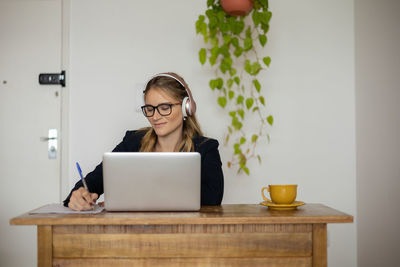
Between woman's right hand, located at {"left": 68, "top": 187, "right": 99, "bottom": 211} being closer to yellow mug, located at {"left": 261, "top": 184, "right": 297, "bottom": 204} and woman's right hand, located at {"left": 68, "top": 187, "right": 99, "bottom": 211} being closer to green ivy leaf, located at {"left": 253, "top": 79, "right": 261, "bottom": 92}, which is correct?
yellow mug, located at {"left": 261, "top": 184, "right": 297, "bottom": 204}

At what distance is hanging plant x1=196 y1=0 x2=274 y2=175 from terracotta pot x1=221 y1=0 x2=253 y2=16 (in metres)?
0.01

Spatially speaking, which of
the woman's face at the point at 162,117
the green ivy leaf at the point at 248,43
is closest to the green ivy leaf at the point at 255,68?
the green ivy leaf at the point at 248,43

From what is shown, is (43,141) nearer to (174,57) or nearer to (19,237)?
(19,237)

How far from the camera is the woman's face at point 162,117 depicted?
1.93 meters

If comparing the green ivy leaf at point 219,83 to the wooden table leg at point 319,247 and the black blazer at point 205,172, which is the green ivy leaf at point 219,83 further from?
the wooden table leg at point 319,247

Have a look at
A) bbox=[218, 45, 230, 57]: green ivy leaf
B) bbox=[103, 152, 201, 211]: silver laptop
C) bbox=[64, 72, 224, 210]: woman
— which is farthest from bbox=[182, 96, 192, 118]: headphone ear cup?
bbox=[218, 45, 230, 57]: green ivy leaf

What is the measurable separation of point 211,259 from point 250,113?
161 cm

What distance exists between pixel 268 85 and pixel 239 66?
24cm

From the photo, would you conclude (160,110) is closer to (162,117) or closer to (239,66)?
(162,117)

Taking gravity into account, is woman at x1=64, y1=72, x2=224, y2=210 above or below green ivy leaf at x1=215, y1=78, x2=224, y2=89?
below

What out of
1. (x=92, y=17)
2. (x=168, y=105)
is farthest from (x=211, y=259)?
(x=92, y=17)

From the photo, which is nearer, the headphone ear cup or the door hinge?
the headphone ear cup

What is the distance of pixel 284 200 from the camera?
1.45m

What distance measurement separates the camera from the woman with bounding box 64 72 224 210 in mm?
1789
